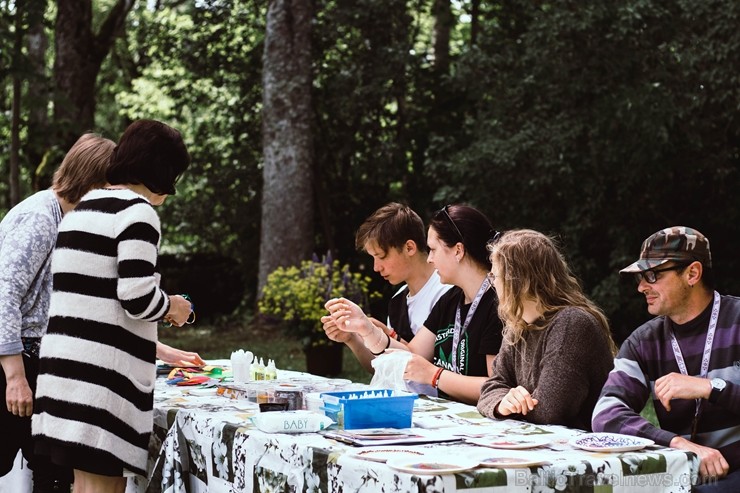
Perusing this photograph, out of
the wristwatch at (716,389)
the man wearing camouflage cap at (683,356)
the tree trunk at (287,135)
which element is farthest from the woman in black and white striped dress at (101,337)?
the tree trunk at (287,135)

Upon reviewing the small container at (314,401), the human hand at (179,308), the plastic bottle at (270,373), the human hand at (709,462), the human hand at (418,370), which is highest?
the human hand at (179,308)

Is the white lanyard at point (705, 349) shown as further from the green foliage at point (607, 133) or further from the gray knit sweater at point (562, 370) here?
the green foliage at point (607, 133)

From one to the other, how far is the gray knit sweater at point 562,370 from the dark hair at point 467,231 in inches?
27.2

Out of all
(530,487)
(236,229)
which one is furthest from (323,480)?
(236,229)

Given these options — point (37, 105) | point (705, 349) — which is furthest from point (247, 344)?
point (705, 349)

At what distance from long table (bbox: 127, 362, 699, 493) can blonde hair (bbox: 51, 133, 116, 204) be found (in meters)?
0.85

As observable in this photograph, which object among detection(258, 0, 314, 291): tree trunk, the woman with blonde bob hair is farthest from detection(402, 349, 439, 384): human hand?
detection(258, 0, 314, 291): tree trunk

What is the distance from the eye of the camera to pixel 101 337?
3242mm

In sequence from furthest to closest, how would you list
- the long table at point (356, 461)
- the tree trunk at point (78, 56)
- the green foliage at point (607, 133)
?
the tree trunk at point (78, 56) < the green foliage at point (607, 133) < the long table at point (356, 461)

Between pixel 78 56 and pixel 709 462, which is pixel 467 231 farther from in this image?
pixel 78 56

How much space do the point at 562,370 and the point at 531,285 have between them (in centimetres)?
32

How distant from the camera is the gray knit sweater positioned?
3.28 meters

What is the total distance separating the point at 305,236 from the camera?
45.3ft

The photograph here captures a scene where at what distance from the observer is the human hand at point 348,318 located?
430 cm
